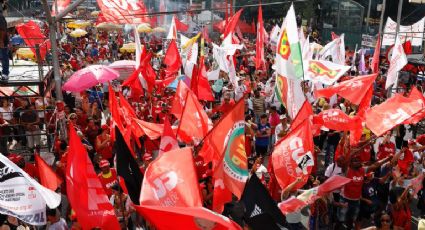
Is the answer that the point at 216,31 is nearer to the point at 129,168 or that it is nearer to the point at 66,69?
the point at 66,69

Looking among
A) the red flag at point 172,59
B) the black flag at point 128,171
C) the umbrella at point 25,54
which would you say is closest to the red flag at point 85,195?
the black flag at point 128,171

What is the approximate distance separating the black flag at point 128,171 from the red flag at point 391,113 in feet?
14.8

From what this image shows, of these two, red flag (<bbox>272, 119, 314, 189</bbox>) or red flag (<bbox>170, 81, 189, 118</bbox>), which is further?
red flag (<bbox>170, 81, 189, 118</bbox>)

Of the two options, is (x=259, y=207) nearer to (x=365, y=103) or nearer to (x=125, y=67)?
(x=365, y=103)

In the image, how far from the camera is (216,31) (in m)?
33.7

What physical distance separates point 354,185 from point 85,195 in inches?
159

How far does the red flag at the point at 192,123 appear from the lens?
27.1ft

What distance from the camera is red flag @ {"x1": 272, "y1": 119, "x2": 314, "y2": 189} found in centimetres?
688

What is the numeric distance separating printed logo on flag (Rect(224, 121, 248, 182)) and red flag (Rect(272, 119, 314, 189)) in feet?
2.28

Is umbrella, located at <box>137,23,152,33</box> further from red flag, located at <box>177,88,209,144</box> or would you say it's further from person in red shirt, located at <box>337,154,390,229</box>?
person in red shirt, located at <box>337,154,390,229</box>

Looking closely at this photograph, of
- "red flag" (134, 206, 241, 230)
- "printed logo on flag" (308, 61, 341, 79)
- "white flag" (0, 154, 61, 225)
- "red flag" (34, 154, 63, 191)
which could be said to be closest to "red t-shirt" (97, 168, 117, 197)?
"red flag" (34, 154, 63, 191)

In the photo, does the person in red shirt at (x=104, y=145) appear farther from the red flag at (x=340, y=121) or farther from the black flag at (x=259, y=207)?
the black flag at (x=259, y=207)

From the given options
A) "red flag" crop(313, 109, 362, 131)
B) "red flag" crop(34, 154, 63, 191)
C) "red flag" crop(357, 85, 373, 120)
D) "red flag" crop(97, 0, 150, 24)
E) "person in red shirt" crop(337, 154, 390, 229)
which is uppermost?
"red flag" crop(97, 0, 150, 24)

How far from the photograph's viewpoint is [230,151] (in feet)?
21.0
